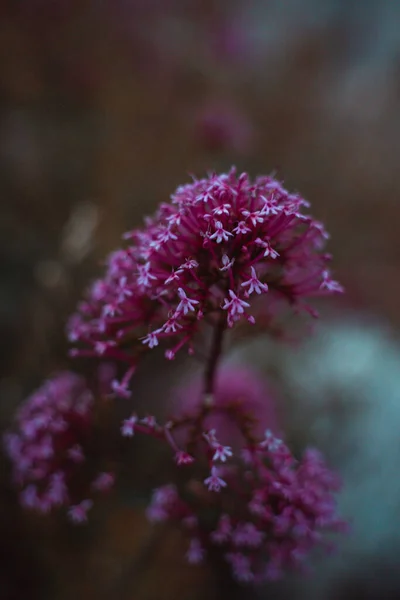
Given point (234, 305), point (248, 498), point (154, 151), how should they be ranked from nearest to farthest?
point (234, 305) → point (248, 498) → point (154, 151)

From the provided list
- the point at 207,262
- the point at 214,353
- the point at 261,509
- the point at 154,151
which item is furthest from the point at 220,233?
the point at 154,151

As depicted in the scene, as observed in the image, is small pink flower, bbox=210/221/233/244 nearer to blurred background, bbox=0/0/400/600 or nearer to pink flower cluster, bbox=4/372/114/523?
pink flower cluster, bbox=4/372/114/523

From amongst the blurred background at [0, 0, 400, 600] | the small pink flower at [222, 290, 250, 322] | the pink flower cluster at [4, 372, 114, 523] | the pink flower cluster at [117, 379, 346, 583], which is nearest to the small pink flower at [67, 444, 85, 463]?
the pink flower cluster at [4, 372, 114, 523]

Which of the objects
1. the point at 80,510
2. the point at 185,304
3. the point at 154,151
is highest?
the point at 154,151

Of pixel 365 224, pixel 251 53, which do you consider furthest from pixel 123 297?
pixel 251 53

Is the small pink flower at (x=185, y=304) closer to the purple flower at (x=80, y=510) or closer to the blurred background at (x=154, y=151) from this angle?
the purple flower at (x=80, y=510)

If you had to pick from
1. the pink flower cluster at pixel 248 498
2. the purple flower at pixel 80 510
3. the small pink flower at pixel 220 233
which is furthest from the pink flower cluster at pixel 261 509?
the small pink flower at pixel 220 233

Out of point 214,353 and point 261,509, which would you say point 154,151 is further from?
point 261,509
